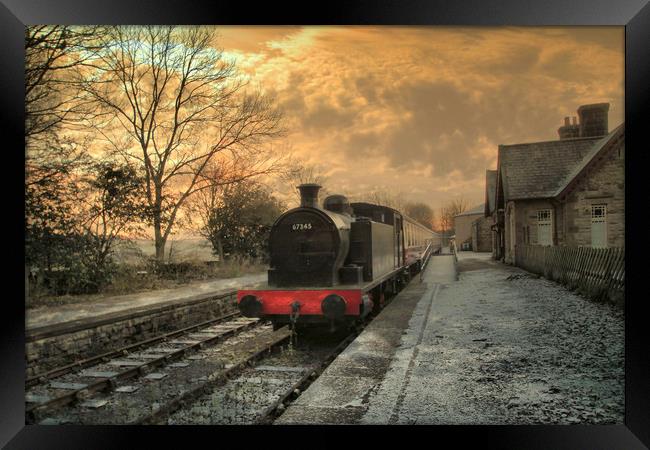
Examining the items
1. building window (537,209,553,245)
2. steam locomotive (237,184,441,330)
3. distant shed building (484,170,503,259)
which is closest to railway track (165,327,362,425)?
steam locomotive (237,184,441,330)

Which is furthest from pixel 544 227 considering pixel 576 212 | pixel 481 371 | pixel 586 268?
pixel 481 371

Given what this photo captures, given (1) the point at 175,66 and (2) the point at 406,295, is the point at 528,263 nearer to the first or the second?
(2) the point at 406,295

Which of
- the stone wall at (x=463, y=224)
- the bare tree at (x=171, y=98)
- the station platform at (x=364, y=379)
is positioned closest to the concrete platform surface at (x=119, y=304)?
the bare tree at (x=171, y=98)

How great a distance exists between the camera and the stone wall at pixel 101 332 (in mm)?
5242

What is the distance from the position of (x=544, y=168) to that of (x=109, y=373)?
1062 cm

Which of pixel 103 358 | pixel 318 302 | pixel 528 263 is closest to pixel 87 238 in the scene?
pixel 103 358

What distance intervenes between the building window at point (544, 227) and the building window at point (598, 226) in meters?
2.08

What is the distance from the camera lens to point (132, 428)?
3707 millimetres

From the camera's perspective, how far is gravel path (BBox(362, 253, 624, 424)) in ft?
12.3

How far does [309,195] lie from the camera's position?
6082mm

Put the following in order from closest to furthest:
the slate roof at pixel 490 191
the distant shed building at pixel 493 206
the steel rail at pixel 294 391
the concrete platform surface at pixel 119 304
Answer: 1. the steel rail at pixel 294 391
2. the concrete platform surface at pixel 119 304
3. the slate roof at pixel 490 191
4. the distant shed building at pixel 493 206

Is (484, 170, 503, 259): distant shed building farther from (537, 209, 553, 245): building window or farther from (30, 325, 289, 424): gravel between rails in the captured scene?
(30, 325, 289, 424): gravel between rails
